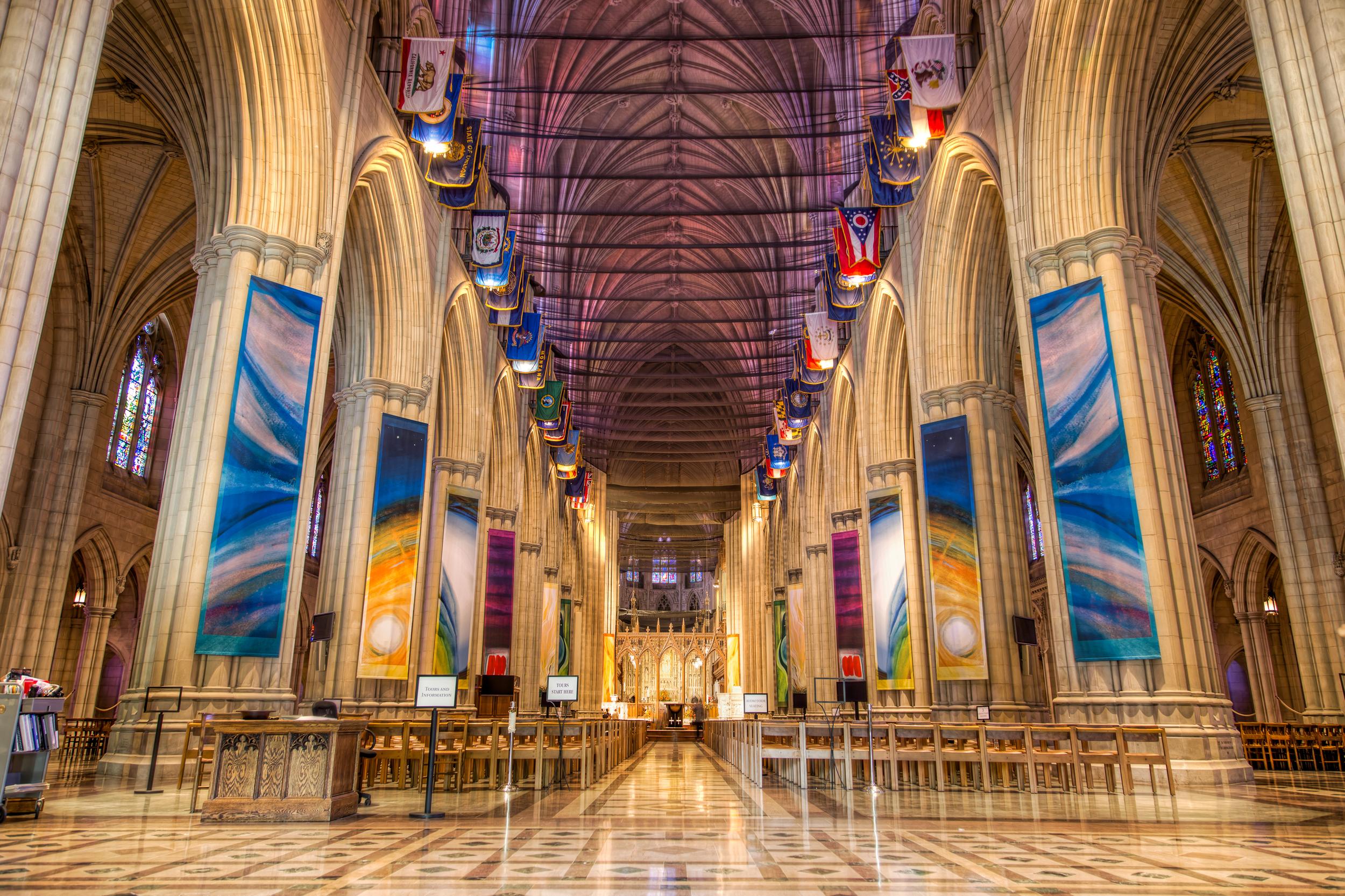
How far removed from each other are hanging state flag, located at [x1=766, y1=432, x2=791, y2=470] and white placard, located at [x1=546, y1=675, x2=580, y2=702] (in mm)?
19249

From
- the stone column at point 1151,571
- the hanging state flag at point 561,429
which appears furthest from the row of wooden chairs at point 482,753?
the hanging state flag at point 561,429

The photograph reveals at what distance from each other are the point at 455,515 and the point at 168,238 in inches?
385

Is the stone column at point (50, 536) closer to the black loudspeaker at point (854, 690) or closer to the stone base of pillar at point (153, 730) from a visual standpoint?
the stone base of pillar at point (153, 730)

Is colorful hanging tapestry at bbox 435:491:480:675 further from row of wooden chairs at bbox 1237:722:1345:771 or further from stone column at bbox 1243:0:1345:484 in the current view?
stone column at bbox 1243:0:1345:484

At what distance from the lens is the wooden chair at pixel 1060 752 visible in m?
9.16

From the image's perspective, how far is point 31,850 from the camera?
5.12 meters

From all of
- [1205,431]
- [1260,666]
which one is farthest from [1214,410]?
[1260,666]

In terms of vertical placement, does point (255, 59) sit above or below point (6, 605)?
above

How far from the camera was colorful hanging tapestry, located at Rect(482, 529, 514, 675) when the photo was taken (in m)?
22.5

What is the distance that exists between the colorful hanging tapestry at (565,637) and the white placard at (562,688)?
2241 cm

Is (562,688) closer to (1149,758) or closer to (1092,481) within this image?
(1149,758)

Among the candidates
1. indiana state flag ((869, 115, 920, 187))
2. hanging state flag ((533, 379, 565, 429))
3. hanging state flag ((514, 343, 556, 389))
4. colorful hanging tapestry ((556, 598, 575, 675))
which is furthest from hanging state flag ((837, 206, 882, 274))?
colorful hanging tapestry ((556, 598, 575, 675))

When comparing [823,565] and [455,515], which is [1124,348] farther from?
[823,565]

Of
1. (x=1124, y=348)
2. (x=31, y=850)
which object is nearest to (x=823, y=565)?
(x=1124, y=348)
